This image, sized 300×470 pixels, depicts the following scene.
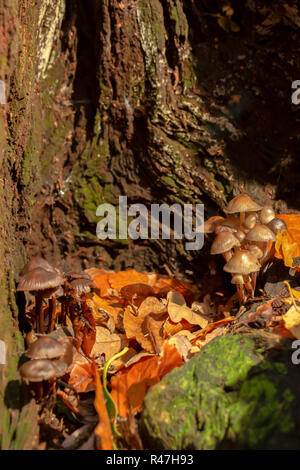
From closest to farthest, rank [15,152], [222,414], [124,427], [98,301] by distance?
[222,414]
[124,427]
[15,152]
[98,301]

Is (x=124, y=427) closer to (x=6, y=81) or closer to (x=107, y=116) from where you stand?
(x=6, y=81)

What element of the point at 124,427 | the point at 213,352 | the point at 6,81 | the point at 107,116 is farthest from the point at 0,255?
the point at 107,116

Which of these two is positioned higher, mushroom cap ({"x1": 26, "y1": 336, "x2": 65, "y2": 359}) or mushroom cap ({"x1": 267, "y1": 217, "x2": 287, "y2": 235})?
mushroom cap ({"x1": 267, "y1": 217, "x2": 287, "y2": 235})

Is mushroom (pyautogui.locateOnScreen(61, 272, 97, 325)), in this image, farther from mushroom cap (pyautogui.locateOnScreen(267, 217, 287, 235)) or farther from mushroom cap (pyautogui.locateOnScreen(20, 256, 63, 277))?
mushroom cap (pyautogui.locateOnScreen(267, 217, 287, 235))

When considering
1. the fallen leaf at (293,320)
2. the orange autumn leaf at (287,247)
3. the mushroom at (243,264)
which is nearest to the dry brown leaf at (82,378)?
the mushroom at (243,264)

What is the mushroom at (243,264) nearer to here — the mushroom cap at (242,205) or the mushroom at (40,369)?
the mushroom cap at (242,205)

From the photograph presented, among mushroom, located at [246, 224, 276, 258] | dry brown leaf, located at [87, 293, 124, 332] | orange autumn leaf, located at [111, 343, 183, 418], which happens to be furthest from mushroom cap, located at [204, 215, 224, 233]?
orange autumn leaf, located at [111, 343, 183, 418]

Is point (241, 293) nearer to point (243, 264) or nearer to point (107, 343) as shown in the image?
point (243, 264)
